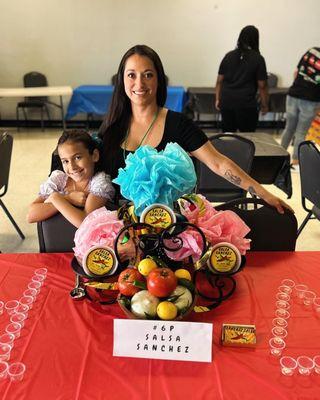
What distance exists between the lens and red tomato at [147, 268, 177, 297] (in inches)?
38.2

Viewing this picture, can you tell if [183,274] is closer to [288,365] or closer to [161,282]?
[161,282]

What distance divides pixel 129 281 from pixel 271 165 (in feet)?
6.45

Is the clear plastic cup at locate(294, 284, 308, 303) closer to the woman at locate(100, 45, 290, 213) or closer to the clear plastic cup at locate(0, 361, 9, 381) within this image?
the woman at locate(100, 45, 290, 213)

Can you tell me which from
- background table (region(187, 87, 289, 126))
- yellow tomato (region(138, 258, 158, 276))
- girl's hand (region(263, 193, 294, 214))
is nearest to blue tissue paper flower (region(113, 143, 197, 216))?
yellow tomato (region(138, 258, 158, 276))

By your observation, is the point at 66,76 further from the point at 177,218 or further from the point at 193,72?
the point at 177,218

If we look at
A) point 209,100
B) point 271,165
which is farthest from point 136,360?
point 209,100

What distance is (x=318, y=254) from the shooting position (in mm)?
1449

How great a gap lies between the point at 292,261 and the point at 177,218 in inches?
22.7

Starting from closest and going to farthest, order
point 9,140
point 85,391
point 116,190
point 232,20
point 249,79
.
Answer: point 85,391 < point 116,190 < point 9,140 < point 249,79 < point 232,20

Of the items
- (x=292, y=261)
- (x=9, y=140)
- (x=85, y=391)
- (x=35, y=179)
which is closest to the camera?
(x=85, y=391)

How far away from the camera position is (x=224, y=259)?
118 centimetres

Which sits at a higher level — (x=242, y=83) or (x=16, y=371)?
(x=242, y=83)

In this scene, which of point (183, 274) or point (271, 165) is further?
point (271, 165)

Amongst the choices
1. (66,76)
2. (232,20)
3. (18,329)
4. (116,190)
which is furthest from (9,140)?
(232,20)
